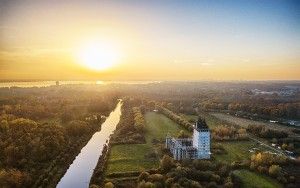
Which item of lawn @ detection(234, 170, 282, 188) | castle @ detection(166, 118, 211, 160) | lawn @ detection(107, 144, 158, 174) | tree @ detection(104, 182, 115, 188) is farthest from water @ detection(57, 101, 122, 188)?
lawn @ detection(234, 170, 282, 188)

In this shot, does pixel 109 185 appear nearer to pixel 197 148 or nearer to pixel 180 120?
pixel 197 148

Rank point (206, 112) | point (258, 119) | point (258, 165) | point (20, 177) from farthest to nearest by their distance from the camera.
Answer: point (206, 112), point (258, 119), point (258, 165), point (20, 177)

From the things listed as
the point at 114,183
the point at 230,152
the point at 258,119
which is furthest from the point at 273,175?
the point at 258,119

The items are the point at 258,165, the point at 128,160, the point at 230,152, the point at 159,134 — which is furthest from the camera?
the point at 159,134

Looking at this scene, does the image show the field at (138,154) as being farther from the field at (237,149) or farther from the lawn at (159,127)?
the field at (237,149)

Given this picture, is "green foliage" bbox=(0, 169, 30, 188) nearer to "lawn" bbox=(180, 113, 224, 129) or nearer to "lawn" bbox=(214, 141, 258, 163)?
"lawn" bbox=(214, 141, 258, 163)

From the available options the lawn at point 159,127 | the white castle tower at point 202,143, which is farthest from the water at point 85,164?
the white castle tower at point 202,143

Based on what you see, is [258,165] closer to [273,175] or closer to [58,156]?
[273,175]
